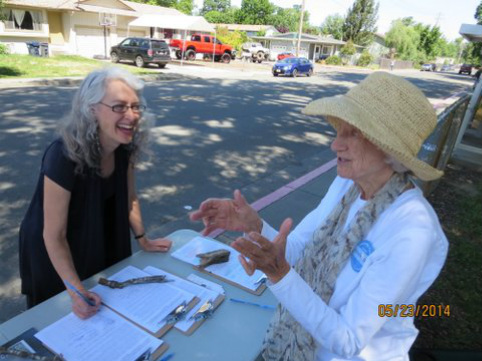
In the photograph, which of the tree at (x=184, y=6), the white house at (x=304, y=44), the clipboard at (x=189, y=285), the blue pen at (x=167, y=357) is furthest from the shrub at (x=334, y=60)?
the blue pen at (x=167, y=357)

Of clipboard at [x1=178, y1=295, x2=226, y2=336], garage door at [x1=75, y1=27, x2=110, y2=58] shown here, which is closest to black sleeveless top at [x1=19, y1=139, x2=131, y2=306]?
clipboard at [x1=178, y1=295, x2=226, y2=336]

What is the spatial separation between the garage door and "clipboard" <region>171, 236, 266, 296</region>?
29.4 meters

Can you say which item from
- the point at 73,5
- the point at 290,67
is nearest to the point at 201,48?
the point at 73,5

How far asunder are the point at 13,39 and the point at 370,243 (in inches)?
1172

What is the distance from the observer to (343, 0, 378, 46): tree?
55.7 metres

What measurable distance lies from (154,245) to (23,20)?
2950 cm

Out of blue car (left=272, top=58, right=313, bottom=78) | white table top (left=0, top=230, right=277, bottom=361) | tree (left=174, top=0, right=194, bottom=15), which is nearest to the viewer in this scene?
white table top (left=0, top=230, right=277, bottom=361)

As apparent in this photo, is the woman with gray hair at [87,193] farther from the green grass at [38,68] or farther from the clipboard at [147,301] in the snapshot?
the green grass at [38,68]

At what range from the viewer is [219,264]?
2.04 m

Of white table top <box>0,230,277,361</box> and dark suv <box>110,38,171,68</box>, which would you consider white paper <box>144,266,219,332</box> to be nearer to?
white table top <box>0,230,277,361</box>

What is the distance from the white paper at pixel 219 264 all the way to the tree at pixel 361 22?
6266 centimetres

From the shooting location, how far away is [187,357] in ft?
4.66

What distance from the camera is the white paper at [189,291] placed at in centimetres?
157

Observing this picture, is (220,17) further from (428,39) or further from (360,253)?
(360,253)
